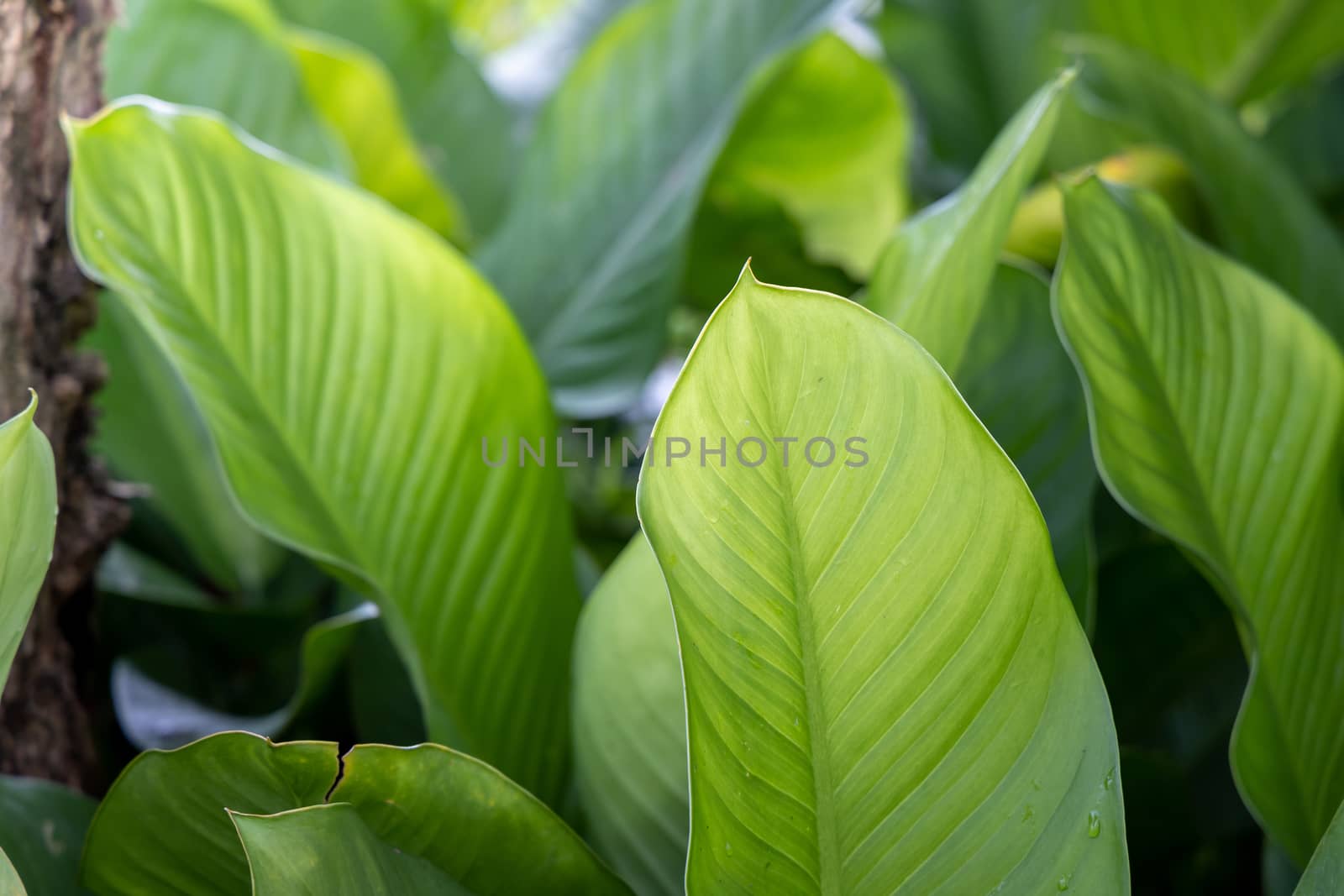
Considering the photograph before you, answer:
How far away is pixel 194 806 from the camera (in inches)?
15.8

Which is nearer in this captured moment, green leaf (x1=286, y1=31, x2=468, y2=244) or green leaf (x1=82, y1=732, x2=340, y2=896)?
green leaf (x1=82, y1=732, x2=340, y2=896)

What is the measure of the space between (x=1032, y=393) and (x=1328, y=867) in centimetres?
27

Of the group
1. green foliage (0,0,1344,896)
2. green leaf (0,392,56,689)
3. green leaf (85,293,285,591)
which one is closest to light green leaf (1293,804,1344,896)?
green foliage (0,0,1344,896)

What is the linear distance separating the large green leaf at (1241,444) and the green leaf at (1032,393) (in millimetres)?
84

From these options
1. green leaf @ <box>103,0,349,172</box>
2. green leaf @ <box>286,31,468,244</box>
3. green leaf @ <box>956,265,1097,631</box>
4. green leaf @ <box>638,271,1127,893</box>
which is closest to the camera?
green leaf @ <box>638,271,1127,893</box>

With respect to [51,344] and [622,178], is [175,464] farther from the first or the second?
[622,178]

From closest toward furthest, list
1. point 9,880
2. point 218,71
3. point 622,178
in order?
point 9,880 < point 218,71 < point 622,178

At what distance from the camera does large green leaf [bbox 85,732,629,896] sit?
37cm

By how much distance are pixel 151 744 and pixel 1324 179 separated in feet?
3.43

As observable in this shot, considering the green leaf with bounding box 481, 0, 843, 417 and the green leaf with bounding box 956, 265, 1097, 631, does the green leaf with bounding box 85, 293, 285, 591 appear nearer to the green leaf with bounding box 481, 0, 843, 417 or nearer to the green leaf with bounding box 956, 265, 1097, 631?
the green leaf with bounding box 481, 0, 843, 417

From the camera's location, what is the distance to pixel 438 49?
0.97 m

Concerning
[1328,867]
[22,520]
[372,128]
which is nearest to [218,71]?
[372,128]

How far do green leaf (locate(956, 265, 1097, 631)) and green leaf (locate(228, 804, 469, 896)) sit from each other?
0.34m

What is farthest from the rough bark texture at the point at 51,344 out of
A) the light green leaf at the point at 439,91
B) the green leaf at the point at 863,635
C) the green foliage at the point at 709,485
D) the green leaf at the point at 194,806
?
the light green leaf at the point at 439,91
